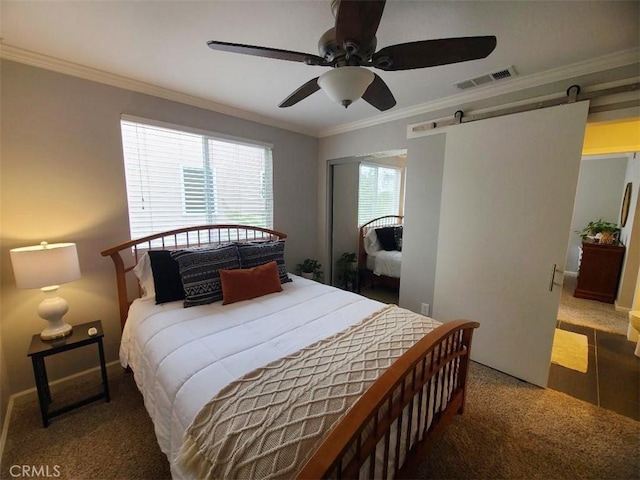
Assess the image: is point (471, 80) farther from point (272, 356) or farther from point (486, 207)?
point (272, 356)

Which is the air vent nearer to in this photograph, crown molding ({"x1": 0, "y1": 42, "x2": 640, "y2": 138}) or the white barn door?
crown molding ({"x1": 0, "y1": 42, "x2": 640, "y2": 138})

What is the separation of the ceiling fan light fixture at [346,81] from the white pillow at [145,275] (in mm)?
1876

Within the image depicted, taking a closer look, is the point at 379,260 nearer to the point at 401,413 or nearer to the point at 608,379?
the point at 608,379

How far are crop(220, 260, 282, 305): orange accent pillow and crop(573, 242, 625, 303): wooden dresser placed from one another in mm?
4640

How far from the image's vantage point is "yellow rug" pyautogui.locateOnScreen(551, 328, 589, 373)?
2385 millimetres

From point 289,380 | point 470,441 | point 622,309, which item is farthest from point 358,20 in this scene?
point 622,309

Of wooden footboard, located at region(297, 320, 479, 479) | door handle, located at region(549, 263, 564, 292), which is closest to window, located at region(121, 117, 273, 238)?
wooden footboard, located at region(297, 320, 479, 479)

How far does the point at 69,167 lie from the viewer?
198cm

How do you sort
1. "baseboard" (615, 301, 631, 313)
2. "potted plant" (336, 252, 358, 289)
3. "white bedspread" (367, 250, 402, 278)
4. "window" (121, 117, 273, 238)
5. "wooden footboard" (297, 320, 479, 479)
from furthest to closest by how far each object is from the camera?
"potted plant" (336, 252, 358, 289), "white bedspread" (367, 250, 402, 278), "baseboard" (615, 301, 631, 313), "window" (121, 117, 273, 238), "wooden footboard" (297, 320, 479, 479)

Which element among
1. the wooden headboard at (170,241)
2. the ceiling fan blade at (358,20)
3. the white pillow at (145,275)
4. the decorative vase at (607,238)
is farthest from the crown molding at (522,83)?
the decorative vase at (607,238)

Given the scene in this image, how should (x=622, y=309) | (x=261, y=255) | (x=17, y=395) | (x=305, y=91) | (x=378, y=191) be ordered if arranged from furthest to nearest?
(x=378, y=191)
(x=622, y=309)
(x=261, y=255)
(x=17, y=395)
(x=305, y=91)

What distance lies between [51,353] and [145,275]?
27.6 inches

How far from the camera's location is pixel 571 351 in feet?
8.46

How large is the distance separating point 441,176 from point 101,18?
2671 mm
